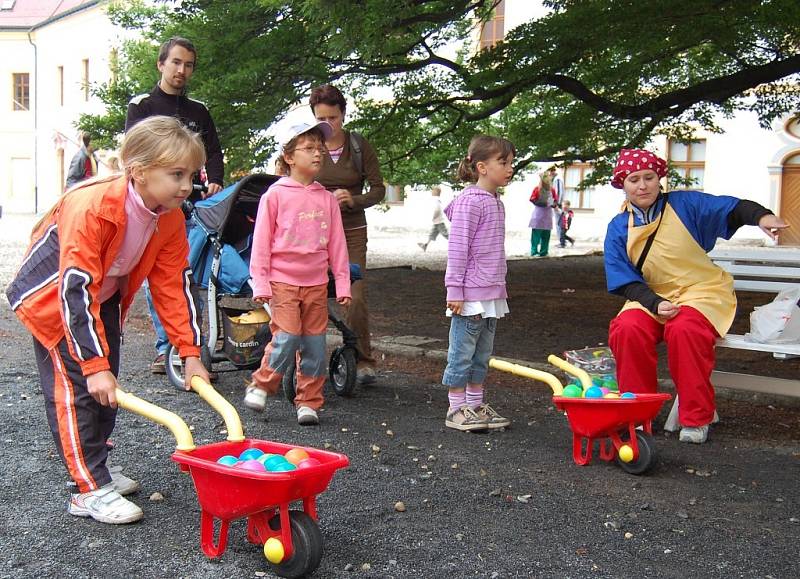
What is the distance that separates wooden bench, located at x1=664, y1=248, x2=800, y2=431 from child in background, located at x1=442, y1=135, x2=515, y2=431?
118 centimetres

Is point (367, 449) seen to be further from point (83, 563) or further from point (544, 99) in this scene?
point (544, 99)

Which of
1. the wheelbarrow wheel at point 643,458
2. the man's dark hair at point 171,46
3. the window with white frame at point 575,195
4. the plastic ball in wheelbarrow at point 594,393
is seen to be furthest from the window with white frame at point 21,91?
the wheelbarrow wheel at point 643,458

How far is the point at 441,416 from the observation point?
5598mm

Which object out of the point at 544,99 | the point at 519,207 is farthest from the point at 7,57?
the point at 544,99

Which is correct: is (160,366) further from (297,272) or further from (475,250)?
(475,250)

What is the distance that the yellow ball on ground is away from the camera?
121 inches

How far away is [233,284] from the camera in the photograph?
239 inches

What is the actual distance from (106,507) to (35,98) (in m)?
55.9

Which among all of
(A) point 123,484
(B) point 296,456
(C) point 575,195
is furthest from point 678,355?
(C) point 575,195

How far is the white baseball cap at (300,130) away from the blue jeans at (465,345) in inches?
51.5

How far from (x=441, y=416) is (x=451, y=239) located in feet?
3.64

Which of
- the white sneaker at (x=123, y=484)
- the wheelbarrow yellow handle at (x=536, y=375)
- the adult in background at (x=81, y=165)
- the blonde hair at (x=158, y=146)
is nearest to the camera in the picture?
the blonde hair at (x=158, y=146)

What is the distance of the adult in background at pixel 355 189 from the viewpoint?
609 centimetres

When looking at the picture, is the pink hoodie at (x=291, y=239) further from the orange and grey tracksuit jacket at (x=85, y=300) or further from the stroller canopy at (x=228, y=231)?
the orange and grey tracksuit jacket at (x=85, y=300)
